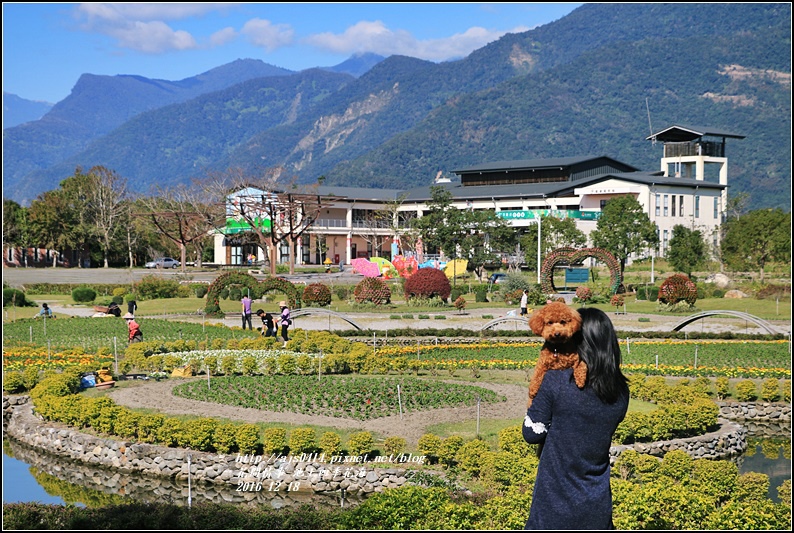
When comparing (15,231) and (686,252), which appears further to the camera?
(15,231)

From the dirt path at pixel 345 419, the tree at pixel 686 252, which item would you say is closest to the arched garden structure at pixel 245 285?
the dirt path at pixel 345 419

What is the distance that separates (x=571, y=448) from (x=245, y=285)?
3145cm

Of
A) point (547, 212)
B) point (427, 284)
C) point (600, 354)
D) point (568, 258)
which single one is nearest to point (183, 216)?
point (547, 212)

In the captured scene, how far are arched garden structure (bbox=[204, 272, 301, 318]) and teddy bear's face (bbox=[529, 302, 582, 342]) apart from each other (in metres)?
29.7

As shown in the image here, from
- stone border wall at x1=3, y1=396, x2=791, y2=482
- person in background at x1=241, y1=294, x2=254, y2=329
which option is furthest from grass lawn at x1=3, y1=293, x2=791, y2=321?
stone border wall at x1=3, y1=396, x2=791, y2=482

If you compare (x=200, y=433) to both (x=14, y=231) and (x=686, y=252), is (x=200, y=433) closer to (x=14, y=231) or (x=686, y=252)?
(x=686, y=252)

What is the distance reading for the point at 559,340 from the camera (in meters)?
5.27

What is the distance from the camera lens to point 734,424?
54.3ft

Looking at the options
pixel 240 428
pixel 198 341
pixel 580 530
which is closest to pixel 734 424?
pixel 240 428

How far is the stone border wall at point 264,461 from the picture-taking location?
1295cm

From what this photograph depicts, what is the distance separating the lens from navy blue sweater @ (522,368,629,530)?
531cm

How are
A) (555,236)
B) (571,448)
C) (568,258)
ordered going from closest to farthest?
(571,448) < (568,258) < (555,236)

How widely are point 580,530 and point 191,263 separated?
241 ft

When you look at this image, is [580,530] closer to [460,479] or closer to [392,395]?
[460,479]
